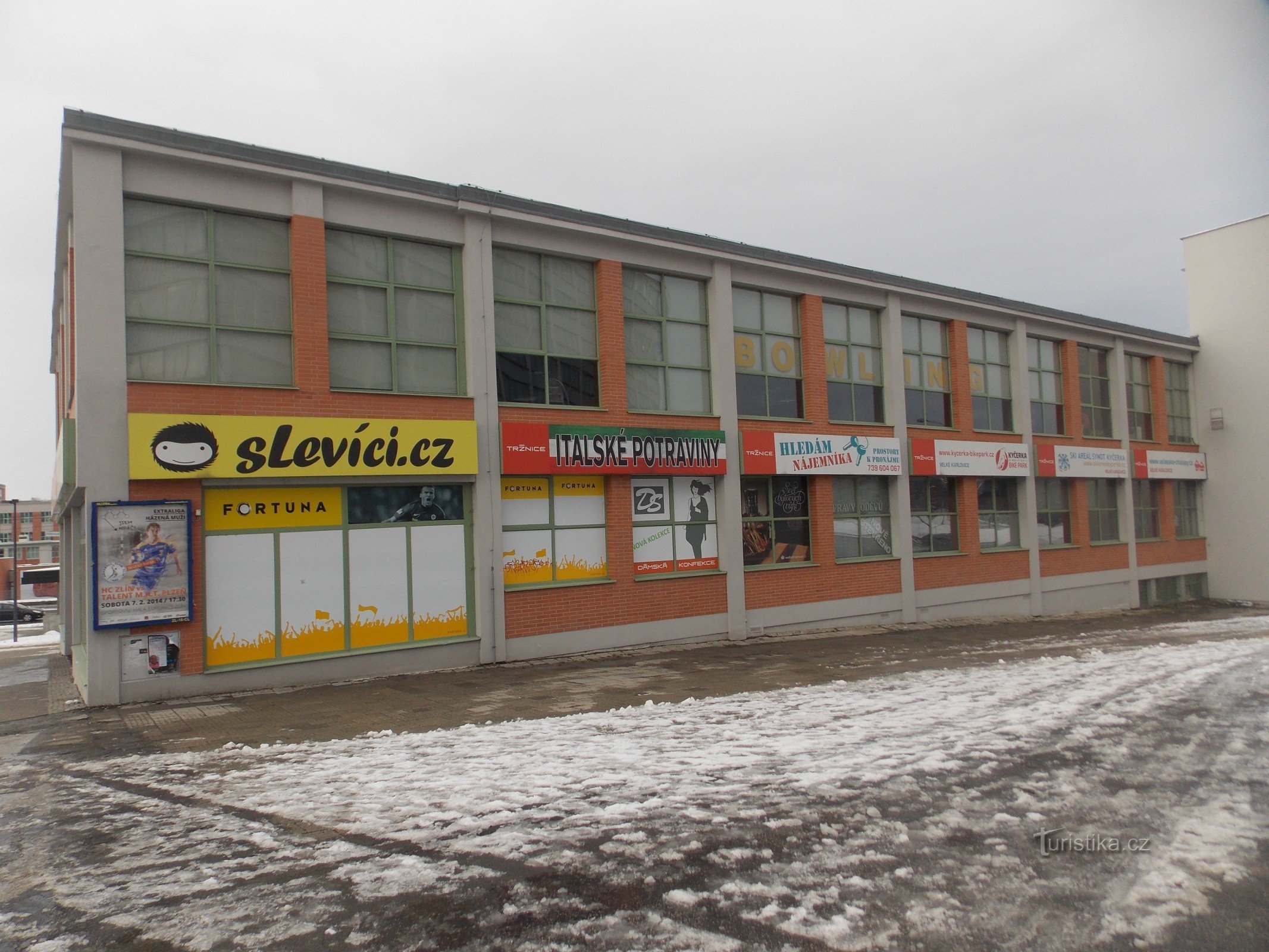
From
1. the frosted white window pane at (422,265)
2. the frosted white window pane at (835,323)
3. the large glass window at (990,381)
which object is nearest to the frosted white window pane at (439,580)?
the frosted white window pane at (422,265)

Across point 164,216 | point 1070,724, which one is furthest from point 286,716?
point 1070,724

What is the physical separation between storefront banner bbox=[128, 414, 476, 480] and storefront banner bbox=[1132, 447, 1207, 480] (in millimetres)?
22446

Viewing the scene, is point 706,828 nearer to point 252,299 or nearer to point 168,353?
point 168,353

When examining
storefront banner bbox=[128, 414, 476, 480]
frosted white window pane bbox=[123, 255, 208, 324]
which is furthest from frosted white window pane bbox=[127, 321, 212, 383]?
storefront banner bbox=[128, 414, 476, 480]

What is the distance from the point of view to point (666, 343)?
16.0 meters

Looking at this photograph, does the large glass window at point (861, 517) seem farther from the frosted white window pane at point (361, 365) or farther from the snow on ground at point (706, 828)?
the frosted white window pane at point (361, 365)

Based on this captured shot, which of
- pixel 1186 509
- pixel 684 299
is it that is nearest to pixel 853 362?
pixel 684 299

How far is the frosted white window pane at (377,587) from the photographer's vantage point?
1219 centimetres

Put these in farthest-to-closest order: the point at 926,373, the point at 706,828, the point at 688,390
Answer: the point at 926,373, the point at 688,390, the point at 706,828

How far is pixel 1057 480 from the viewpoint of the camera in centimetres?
A: 2397

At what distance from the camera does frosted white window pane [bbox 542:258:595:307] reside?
14.6 metres

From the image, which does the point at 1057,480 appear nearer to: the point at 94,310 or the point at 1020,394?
the point at 1020,394

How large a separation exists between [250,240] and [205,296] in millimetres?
1062

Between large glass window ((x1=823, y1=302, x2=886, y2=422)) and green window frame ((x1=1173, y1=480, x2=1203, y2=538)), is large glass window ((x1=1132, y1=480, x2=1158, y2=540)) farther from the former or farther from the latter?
large glass window ((x1=823, y1=302, x2=886, y2=422))
